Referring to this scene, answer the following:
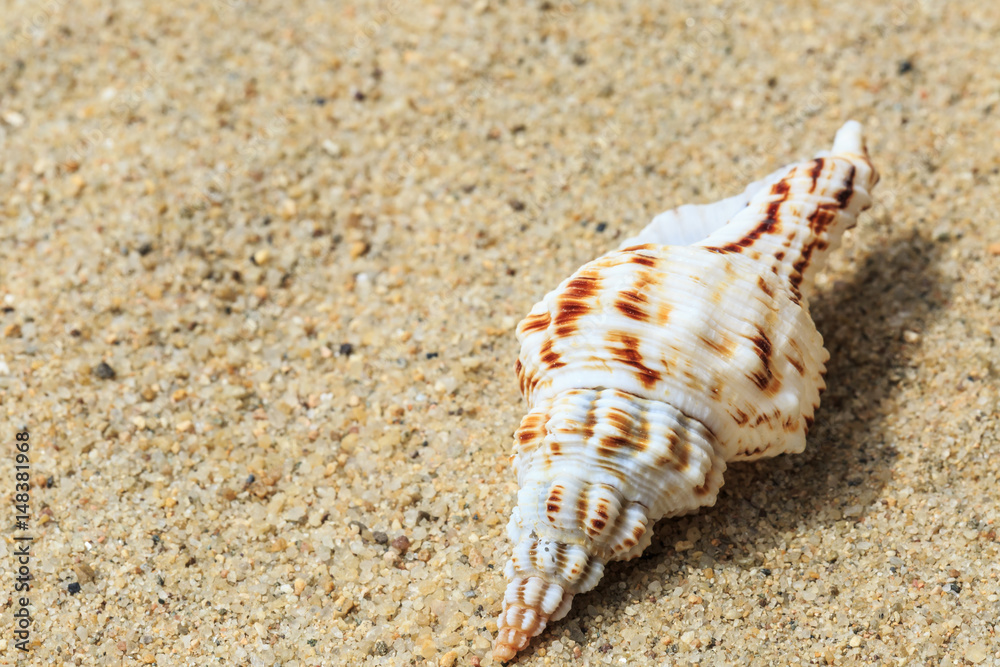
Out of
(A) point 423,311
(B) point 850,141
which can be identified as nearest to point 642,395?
(A) point 423,311

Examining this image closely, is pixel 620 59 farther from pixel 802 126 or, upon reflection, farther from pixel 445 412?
pixel 445 412

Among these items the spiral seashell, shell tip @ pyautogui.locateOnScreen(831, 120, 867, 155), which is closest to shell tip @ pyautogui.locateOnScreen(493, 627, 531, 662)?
the spiral seashell

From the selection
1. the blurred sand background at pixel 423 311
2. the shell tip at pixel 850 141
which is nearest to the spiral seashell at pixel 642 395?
the blurred sand background at pixel 423 311

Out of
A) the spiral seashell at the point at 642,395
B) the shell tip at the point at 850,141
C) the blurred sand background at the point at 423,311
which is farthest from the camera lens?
the shell tip at the point at 850,141

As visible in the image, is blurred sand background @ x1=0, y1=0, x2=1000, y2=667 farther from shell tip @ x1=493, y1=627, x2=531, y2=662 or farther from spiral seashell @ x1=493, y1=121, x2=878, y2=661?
spiral seashell @ x1=493, y1=121, x2=878, y2=661

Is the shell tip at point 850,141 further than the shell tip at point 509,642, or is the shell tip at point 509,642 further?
the shell tip at point 850,141

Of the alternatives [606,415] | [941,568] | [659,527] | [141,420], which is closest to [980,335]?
[941,568]

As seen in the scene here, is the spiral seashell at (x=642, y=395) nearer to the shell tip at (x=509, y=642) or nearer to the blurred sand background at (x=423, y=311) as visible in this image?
the shell tip at (x=509, y=642)

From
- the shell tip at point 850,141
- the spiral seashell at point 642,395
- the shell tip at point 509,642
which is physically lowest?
the shell tip at point 509,642
